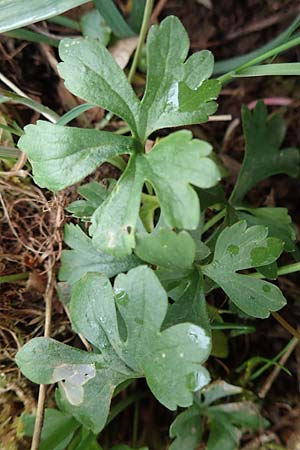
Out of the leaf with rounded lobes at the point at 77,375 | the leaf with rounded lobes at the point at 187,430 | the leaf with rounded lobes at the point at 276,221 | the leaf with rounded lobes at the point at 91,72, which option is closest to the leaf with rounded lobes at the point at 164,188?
the leaf with rounded lobes at the point at 91,72

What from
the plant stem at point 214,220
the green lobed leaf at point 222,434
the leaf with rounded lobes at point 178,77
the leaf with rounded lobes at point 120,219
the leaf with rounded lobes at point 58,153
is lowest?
the green lobed leaf at point 222,434

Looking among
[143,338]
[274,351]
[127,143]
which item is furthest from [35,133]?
[274,351]

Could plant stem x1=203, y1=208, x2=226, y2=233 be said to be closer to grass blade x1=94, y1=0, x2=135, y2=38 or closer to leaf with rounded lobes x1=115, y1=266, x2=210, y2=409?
leaf with rounded lobes x1=115, y1=266, x2=210, y2=409

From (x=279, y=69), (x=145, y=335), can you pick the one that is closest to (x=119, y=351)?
(x=145, y=335)

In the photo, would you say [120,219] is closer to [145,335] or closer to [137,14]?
[145,335]

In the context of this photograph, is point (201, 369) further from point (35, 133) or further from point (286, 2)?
point (286, 2)

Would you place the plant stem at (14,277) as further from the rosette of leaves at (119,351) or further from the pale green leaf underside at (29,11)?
the pale green leaf underside at (29,11)

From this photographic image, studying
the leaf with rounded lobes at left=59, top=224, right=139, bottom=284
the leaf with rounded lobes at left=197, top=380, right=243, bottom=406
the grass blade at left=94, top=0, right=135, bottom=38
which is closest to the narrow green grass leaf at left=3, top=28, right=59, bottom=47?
the grass blade at left=94, top=0, right=135, bottom=38
